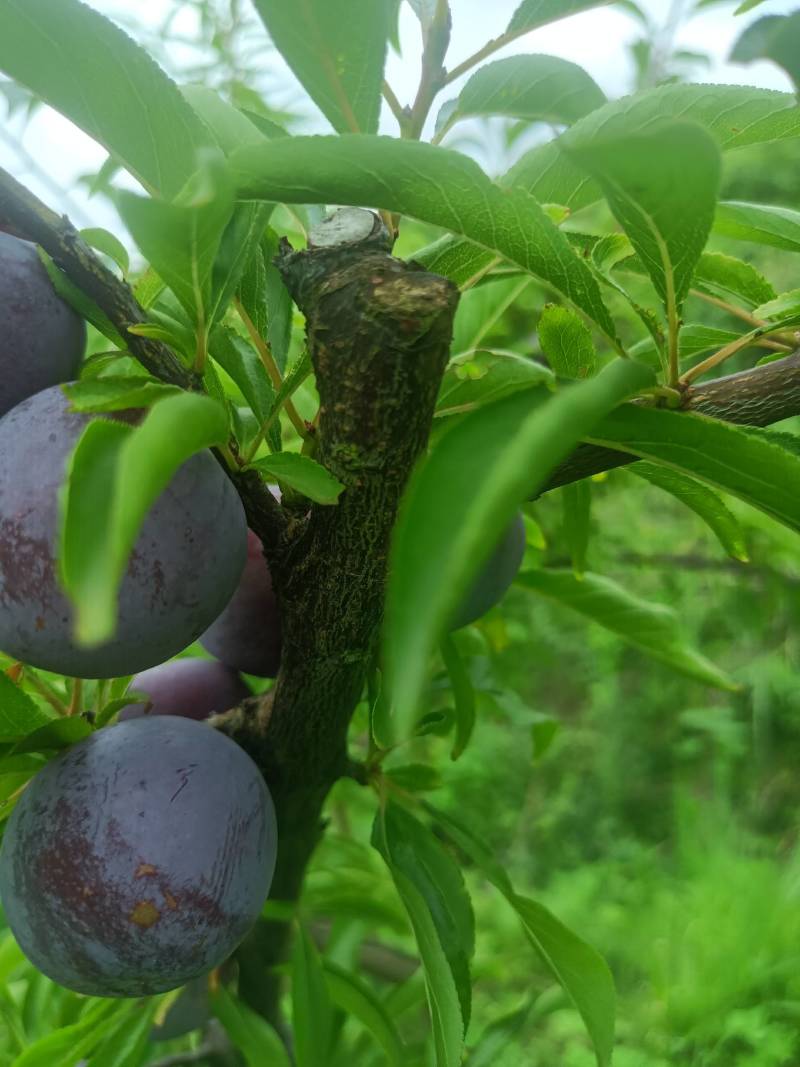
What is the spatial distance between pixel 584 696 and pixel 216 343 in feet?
9.82

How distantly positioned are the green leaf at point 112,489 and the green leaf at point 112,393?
0.02m

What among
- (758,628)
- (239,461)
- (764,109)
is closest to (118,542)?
(239,461)

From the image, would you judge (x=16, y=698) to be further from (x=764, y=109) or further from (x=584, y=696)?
(x=584, y=696)

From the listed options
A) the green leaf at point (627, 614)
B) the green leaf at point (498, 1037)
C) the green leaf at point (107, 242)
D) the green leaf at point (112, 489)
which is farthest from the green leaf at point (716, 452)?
the green leaf at point (498, 1037)

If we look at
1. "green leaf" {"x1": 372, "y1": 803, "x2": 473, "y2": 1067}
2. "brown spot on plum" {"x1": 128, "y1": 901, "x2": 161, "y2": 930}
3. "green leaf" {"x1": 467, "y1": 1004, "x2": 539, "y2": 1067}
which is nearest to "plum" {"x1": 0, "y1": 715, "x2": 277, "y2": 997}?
"brown spot on plum" {"x1": 128, "y1": 901, "x2": 161, "y2": 930}

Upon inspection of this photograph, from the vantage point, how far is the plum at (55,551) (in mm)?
340

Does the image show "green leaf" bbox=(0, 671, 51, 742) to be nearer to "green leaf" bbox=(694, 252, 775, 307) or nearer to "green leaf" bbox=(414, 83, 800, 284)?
"green leaf" bbox=(414, 83, 800, 284)

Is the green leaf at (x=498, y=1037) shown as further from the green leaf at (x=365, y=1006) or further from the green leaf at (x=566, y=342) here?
the green leaf at (x=566, y=342)

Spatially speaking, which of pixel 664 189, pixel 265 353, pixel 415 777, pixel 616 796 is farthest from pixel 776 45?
pixel 616 796

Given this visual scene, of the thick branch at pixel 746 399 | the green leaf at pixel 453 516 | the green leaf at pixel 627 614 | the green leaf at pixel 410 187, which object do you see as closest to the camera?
the green leaf at pixel 453 516

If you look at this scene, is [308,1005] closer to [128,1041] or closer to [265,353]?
[128,1041]

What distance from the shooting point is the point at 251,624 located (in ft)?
1.69

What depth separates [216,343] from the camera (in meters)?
0.42

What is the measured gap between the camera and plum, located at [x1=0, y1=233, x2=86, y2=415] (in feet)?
1.23
